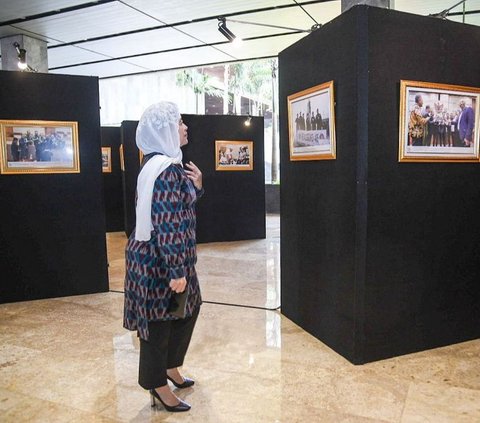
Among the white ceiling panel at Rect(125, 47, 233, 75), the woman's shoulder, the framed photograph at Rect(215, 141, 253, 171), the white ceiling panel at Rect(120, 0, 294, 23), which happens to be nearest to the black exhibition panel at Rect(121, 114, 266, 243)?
the framed photograph at Rect(215, 141, 253, 171)

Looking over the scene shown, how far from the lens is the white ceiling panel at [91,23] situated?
6602 millimetres

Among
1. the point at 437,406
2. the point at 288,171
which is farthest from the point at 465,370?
the point at 288,171

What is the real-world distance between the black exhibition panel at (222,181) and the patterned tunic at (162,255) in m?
5.83

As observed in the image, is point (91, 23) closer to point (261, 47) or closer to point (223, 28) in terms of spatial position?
point (223, 28)

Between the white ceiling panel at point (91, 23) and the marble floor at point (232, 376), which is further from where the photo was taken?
the white ceiling panel at point (91, 23)

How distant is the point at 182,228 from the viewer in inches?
90.7

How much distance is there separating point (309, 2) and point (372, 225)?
4.65 m

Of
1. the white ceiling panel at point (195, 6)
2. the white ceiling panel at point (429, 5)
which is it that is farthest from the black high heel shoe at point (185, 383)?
the white ceiling panel at point (429, 5)

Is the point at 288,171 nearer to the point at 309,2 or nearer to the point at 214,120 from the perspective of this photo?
the point at 309,2

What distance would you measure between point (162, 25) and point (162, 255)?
20.5 feet

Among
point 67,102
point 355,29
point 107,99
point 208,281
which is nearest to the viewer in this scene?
point 355,29

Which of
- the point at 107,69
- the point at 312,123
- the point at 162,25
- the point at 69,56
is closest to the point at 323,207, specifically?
the point at 312,123

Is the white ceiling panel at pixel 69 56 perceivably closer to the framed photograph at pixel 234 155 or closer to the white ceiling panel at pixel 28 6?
the white ceiling panel at pixel 28 6

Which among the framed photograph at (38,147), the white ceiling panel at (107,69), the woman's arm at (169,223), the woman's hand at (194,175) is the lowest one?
the woman's arm at (169,223)
